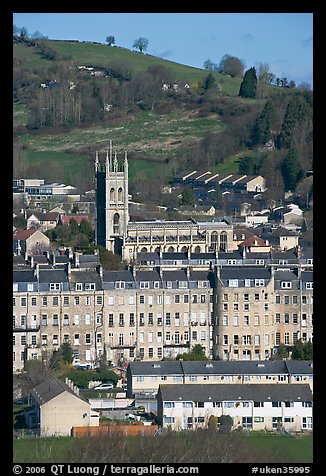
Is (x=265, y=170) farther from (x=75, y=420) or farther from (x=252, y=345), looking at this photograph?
(x=75, y=420)

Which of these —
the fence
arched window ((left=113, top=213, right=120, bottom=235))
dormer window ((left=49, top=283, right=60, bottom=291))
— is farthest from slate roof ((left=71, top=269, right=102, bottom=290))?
arched window ((left=113, top=213, right=120, bottom=235))

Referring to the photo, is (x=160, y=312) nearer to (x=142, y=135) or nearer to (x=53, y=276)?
(x=53, y=276)

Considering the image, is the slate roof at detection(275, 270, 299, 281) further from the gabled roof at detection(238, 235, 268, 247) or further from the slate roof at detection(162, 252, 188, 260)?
the gabled roof at detection(238, 235, 268, 247)

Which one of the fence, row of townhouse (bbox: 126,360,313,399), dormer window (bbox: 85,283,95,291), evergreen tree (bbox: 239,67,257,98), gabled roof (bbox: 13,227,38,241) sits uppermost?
evergreen tree (bbox: 239,67,257,98)

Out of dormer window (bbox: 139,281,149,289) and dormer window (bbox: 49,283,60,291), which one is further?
dormer window (bbox: 139,281,149,289)

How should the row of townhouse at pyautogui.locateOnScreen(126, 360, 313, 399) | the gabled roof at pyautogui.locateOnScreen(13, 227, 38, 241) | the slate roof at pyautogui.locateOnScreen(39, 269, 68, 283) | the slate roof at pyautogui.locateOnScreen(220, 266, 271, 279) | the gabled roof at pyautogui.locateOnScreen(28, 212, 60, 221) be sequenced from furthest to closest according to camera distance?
the gabled roof at pyautogui.locateOnScreen(28, 212, 60, 221), the gabled roof at pyautogui.locateOnScreen(13, 227, 38, 241), the slate roof at pyautogui.locateOnScreen(220, 266, 271, 279), the slate roof at pyautogui.locateOnScreen(39, 269, 68, 283), the row of townhouse at pyautogui.locateOnScreen(126, 360, 313, 399)

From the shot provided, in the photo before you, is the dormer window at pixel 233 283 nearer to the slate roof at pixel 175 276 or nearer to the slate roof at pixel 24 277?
the slate roof at pixel 175 276
